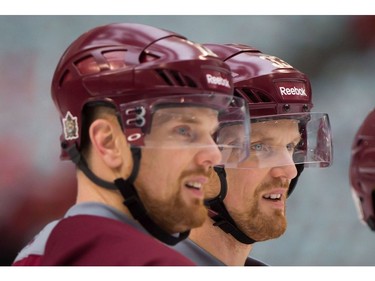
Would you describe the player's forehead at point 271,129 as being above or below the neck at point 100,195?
below

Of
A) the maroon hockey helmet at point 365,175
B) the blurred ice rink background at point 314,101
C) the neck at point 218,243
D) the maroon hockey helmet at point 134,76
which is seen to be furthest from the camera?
the blurred ice rink background at point 314,101

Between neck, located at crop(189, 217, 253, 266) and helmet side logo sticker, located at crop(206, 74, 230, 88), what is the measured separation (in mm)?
870

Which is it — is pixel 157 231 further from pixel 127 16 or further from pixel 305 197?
pixel 305 197

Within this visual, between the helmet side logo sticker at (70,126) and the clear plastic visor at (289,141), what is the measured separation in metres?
0.81

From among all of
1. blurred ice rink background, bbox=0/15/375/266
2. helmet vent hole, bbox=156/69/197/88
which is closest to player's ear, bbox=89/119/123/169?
helmet vent hole, bbox=156/69/197/88

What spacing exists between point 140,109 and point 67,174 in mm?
1443

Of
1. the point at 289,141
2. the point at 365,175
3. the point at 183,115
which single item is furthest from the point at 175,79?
the point at 289,141

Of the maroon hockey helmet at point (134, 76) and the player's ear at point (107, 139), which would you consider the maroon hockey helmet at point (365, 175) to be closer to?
the maroon hockey helmet at point (134, 76)

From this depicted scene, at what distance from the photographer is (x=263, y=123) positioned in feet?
11.8

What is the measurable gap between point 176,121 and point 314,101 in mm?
2146

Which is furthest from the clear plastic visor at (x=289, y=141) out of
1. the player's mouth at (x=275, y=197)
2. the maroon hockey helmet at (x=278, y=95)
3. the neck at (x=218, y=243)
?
the neck at (x=218, y=243)

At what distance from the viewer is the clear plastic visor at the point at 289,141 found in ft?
11.8

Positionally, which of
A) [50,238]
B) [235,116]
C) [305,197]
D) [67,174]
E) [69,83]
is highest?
[69,83]
